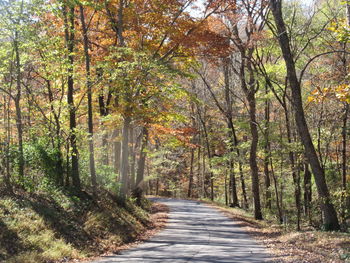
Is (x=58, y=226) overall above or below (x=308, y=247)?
above

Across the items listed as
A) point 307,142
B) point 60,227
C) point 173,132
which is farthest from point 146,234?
point 307,142

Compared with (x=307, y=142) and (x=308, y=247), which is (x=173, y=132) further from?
(x=308, y=247)

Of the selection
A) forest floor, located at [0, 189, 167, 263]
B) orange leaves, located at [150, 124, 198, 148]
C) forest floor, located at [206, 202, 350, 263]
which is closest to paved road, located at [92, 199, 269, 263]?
forest floor, located at [206, 202, 350, 263]

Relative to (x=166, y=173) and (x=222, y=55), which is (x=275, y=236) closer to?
(x=222, y=55)

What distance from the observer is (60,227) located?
1018 cm

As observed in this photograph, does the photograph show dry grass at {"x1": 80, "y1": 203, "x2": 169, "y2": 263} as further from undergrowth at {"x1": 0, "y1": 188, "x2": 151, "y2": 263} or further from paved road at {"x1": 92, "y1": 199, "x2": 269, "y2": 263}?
paved road at {"x1": 92, "y1": 199, "x2": 269, "y2": 263}

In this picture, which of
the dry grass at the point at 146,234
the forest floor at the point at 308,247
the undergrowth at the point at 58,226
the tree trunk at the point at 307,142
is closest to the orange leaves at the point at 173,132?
the dry grass at the point at 146,234

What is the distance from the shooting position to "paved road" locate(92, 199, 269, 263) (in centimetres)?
908

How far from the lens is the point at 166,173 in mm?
46656

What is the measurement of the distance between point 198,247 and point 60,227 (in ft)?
14.1

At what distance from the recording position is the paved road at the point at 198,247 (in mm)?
9078

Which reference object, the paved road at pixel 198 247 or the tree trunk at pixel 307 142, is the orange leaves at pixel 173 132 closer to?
the paved road at pixel 198 247

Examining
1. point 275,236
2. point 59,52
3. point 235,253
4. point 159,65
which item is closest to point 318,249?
point 235,253

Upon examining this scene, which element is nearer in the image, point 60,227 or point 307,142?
point 60,227
